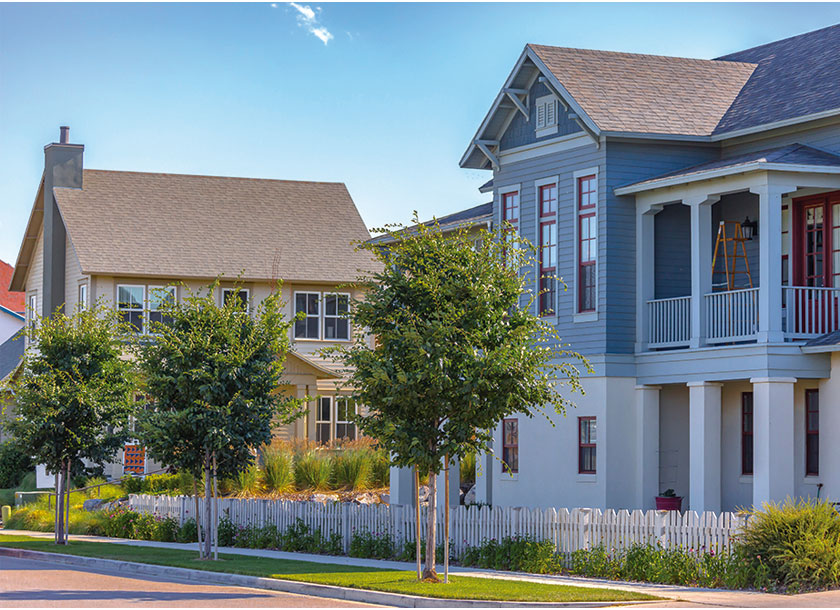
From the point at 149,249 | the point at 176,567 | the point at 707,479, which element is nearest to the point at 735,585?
the point at 707,479

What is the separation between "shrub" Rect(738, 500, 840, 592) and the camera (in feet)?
58.0

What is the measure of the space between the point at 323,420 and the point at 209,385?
23703 mm

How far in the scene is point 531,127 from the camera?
1112 inches

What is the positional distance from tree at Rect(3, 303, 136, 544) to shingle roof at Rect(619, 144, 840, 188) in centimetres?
1165

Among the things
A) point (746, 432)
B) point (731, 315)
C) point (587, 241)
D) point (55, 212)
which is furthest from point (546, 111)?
point (55, 212)

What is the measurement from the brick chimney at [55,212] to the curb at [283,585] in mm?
22388

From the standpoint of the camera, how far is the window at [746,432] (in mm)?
25438

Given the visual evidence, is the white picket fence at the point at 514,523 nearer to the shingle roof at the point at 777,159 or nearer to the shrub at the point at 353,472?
the shrub at the point at 353,472

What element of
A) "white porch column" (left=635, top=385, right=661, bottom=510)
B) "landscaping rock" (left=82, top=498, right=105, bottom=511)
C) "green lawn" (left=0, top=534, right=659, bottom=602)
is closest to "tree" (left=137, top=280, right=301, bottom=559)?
"green lawn" (left=0, top=534, right=659, bottom=602)

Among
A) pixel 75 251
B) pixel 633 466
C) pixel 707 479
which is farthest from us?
pixel 75 251

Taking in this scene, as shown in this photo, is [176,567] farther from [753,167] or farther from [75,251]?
[75,251]

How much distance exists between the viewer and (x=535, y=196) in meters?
27.9

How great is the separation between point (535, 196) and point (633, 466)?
6.15 meters

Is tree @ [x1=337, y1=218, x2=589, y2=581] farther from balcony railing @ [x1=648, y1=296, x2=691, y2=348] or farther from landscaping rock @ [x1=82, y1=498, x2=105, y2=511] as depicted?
landscaping rock @ [x1=82, y1=498, x2=105, y2=511]
